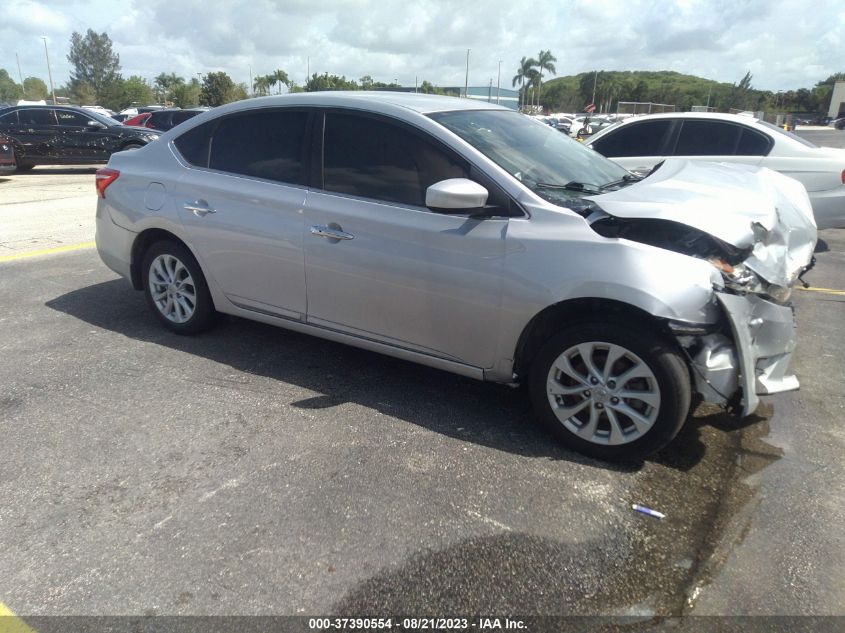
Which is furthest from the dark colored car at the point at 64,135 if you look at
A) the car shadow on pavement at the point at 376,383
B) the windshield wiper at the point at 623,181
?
the windshield wiper at the point at 623,181

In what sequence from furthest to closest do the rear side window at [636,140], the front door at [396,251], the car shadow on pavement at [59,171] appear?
the car shadow on pavement at [59,171] < the rear side window at [636,140] < the front door at [396,251]

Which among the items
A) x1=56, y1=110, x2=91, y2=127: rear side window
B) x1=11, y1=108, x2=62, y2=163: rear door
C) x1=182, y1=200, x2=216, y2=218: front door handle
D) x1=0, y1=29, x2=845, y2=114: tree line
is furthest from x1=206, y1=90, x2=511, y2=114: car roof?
x1=0, y1=29, x2=845, y2=114: tree line

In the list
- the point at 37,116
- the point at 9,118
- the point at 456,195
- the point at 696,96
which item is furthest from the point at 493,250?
the point at 696,96

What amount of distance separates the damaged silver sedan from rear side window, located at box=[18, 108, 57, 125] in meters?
13.9

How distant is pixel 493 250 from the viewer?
11.0 ft

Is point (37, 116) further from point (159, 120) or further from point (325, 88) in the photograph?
point (325, 88)

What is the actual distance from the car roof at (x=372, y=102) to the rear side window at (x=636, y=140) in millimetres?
3950

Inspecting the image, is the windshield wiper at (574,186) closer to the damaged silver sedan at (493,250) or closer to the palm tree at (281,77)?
the damaged silver sedan at (493,250)

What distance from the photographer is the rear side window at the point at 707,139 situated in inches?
296

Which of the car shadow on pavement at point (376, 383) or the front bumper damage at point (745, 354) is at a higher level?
the front bumper damage at point (745, 354)

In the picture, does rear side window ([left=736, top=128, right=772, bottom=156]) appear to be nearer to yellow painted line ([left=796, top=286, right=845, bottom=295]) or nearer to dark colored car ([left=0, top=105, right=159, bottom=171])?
yellow painted line ([left=796, top=286, right=845, bottom=295])

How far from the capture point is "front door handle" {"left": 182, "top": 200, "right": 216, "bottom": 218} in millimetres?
4398

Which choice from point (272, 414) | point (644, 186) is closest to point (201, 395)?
point (272, 414)

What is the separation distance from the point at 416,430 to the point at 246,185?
1.99 m
